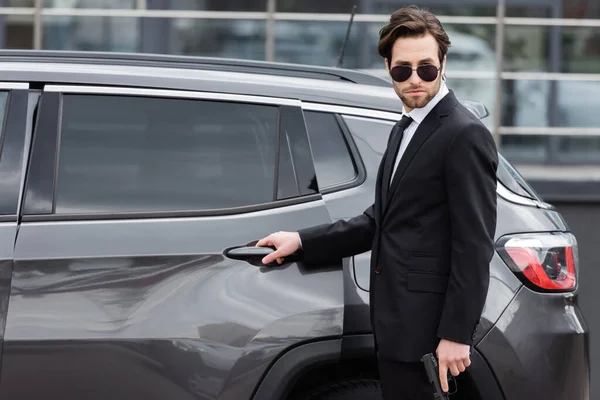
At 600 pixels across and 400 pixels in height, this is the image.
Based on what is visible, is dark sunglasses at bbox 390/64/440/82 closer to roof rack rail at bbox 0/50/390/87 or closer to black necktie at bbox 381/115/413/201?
black necktie at bbox 381/115/413/201

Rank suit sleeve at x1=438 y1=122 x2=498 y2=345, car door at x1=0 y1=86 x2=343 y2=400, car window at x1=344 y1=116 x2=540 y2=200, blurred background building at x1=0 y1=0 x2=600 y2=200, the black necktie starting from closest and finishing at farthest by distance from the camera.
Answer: suit sleeve at x1=438 y1=122 x2=498 y2=345 < the black necktie < car door at x1=0 y1=86 x2=343 y2=400 < car window at x1=344 y1=116 x2=540 y2=200 < blurred background building at x1=0 y1=0 x2=600 y2=200

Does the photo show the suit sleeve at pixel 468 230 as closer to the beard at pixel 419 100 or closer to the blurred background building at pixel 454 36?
the beard at pixel 419 100

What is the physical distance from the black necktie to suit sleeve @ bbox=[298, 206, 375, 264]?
24 centimetres

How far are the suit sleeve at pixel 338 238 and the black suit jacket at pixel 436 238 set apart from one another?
218mm

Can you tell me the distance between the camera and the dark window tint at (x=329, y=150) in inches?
134

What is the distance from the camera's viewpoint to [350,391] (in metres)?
3.32

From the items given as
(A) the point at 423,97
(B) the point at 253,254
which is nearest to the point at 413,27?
(A) the point at 423,97

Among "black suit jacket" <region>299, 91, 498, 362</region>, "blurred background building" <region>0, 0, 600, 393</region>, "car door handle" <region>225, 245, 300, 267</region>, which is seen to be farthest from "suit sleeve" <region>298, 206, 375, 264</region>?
"blurred background building" <region>0, 0, 600, 393</region>

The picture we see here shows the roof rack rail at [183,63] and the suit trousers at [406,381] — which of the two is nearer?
the suit trousers at [406,381]

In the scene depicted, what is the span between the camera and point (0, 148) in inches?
131

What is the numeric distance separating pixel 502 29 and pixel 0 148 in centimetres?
503

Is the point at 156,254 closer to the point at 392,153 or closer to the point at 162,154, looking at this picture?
the point at 162,154

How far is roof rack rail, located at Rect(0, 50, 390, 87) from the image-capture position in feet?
11.5

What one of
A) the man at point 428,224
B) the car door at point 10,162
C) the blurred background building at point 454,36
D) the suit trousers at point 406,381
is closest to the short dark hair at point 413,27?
the man at point 428,224
